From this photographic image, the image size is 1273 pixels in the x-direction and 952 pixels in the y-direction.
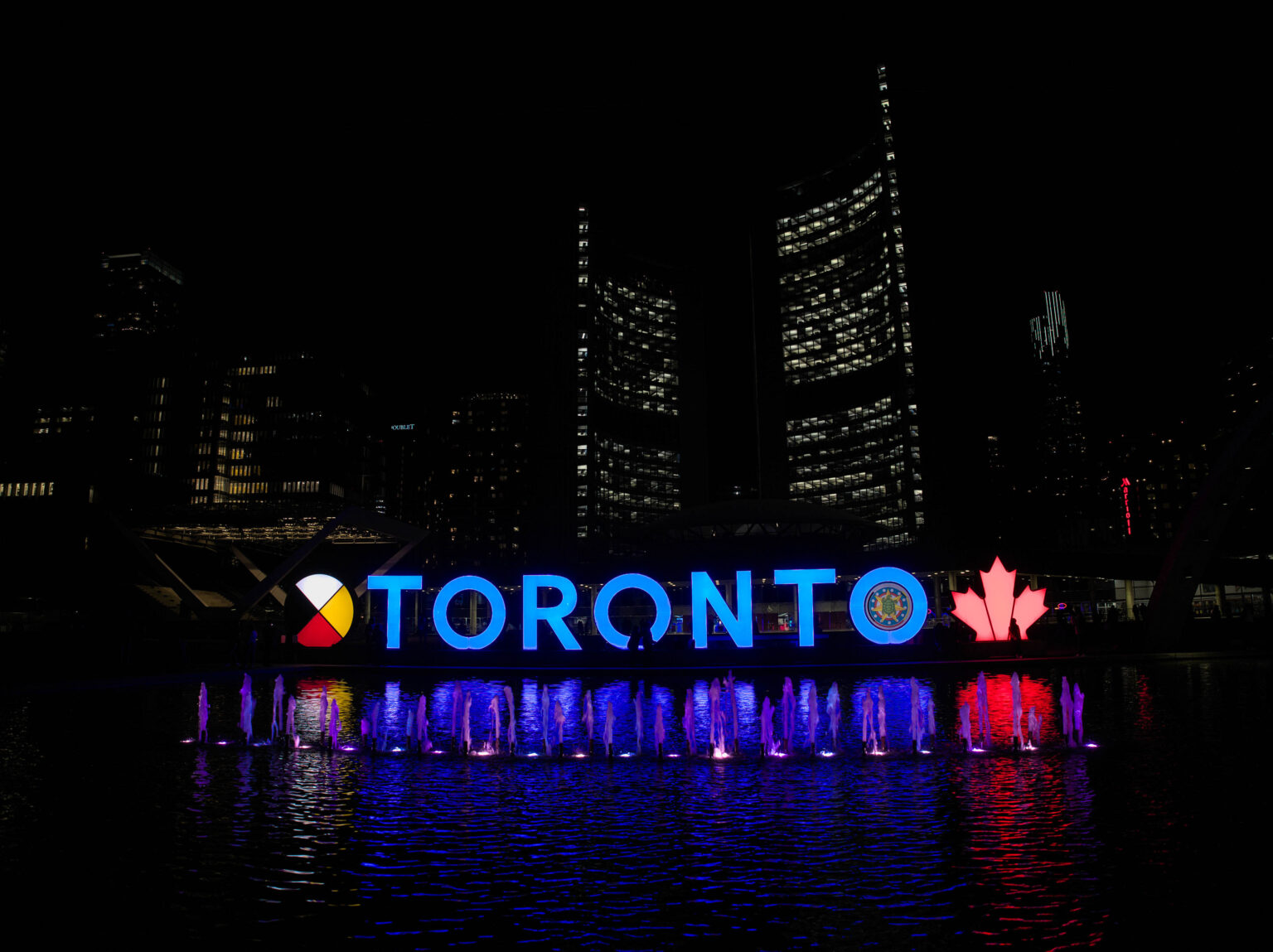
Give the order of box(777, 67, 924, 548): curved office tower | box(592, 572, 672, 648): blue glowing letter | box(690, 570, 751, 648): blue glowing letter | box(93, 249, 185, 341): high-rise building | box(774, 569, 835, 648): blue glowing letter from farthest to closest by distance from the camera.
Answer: box(93, 249, 185, 341): high-rise building
box(777, 67, 924, 548): curved office tower
box(774, 569, 835, 648): blue glowing letter
box(690, 570, 751, 648): blue glowing letter
box(592, 572, 672, 648): blue glowing letter

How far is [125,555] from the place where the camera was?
6125 cm

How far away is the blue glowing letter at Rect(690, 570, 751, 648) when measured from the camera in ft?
102

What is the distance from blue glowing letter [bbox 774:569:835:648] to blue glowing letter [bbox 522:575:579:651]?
743 cm

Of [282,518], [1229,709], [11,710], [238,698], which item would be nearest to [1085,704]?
[1229,709]

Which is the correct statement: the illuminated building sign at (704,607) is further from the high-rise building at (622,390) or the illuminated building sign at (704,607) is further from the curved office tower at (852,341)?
the high-rise building at (622,390)

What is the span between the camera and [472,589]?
3216 centimetres

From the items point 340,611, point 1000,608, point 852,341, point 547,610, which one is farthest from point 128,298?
point 1000,608

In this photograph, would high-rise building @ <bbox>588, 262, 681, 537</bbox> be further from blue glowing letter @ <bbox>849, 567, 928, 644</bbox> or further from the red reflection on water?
the red reflection on water

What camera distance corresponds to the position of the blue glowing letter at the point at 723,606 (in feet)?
102

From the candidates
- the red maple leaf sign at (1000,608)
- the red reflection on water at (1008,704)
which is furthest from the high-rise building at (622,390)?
the red reflection on water at (1008,704)

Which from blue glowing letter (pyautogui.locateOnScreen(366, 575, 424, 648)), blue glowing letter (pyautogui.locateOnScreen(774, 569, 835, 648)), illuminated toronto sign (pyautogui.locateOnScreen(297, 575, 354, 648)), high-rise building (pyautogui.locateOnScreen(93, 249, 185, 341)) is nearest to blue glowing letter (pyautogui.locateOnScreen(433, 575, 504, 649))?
blue glowing letter (pyautogui.locateOnScreen(366, 575, 424, 648))

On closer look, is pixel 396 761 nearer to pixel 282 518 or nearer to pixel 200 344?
pixel 282 518

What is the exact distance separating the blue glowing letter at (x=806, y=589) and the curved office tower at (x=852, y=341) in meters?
109

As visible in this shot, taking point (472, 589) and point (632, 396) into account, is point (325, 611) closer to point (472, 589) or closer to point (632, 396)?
point (472, 589)
